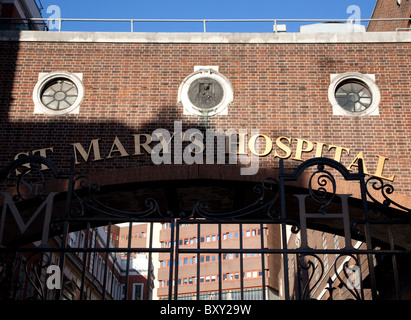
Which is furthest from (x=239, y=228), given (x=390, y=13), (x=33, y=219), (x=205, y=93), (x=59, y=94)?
(x=390, y=13)

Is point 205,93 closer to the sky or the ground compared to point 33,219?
closer to the sky

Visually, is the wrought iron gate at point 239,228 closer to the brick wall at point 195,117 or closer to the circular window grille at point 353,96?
the brick wall at point 195,117

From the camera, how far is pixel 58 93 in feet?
47.8

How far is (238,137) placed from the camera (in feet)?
45.5

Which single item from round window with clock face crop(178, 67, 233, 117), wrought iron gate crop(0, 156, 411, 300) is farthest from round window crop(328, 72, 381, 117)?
round window with clock face crop(178, 67, 233, 117)

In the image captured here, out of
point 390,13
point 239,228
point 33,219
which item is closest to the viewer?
point 33,219

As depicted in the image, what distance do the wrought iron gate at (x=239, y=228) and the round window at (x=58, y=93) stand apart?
1687mm

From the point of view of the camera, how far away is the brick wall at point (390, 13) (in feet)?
70.6

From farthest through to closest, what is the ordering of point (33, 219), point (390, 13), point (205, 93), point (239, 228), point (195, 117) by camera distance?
point (390, 13) < point (205, 93) < point (195, 117) < point (239, 228) < point (33, 219)

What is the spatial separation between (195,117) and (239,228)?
2.74 meters

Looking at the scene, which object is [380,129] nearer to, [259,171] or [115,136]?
[259,171]

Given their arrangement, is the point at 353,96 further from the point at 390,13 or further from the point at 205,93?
the point at 390,13

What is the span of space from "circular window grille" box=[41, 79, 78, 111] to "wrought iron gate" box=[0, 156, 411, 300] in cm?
183

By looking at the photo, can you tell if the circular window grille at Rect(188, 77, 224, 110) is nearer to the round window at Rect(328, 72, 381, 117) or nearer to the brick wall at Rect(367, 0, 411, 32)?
the round window at Rect(328, 72, 381, 117)
